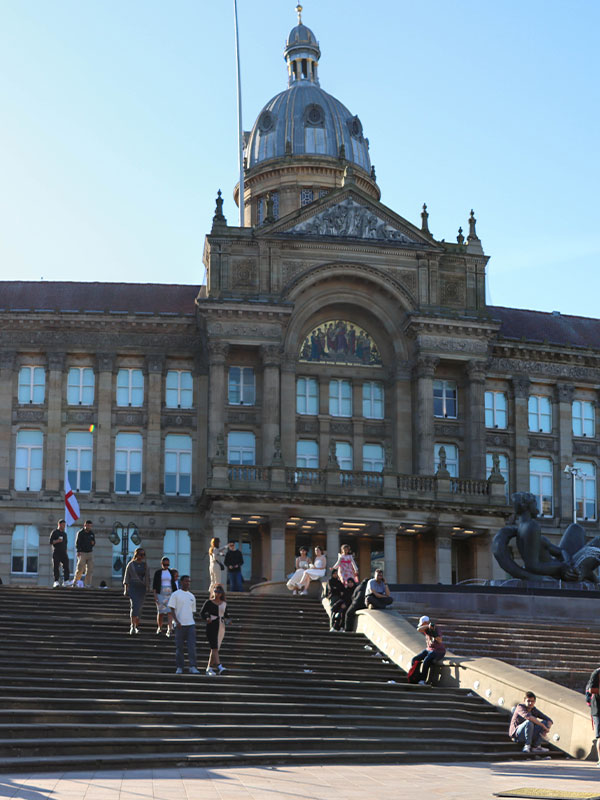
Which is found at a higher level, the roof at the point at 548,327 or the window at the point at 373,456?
the roof at the point at 548,327

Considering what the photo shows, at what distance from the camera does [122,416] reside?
193 feet

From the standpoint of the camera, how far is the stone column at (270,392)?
5672cm

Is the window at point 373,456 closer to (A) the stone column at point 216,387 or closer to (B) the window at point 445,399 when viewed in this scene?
(B) the window at point 445,399

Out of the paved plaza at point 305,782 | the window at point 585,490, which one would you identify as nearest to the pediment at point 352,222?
the window at point 585,490

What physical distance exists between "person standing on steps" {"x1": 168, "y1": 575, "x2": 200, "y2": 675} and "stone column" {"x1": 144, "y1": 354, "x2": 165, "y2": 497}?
111ft

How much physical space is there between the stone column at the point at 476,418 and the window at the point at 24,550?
19392 mm

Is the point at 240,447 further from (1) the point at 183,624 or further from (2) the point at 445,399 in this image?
(1) the point at 183,624

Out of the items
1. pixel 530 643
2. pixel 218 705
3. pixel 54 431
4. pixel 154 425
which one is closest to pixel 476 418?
pixel 154 425

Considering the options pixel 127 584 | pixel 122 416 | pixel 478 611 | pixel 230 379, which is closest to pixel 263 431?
pixel 230 379

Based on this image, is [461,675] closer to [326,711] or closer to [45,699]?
[326,711]

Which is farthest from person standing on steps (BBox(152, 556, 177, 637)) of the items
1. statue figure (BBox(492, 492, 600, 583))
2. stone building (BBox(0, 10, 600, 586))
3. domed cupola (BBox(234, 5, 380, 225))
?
domed cupola (BBox(234, 5, 380, 225))

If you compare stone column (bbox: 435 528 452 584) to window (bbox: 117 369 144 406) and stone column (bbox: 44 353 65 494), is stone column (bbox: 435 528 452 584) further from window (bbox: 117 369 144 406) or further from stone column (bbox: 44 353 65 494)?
stone column (bbox: 44 353 65 494)

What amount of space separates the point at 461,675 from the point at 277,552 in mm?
28033

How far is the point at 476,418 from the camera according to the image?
194 ft
